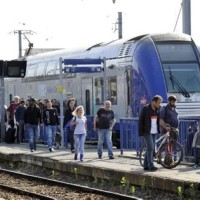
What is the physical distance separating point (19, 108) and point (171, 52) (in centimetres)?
542

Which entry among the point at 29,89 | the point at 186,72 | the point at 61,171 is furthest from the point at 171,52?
the point at 29,89

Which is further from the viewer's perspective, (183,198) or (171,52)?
(171,52)

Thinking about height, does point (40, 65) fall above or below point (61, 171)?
above

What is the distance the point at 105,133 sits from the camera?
59.5ft

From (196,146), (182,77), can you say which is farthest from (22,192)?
(182,77)

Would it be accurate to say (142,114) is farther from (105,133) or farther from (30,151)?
(30,151)

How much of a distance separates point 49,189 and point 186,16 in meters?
11.6

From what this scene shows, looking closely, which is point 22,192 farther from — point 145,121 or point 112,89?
point 112,89

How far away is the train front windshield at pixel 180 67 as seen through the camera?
22.3m

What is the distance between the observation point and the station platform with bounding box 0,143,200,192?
531 inches

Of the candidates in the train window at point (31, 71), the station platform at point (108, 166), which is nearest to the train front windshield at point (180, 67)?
the station platform at point (108, 166)

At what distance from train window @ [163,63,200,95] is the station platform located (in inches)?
127

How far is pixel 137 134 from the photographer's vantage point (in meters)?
18.4

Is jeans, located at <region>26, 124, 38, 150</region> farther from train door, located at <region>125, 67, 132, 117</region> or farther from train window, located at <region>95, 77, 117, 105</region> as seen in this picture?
train window, located at <region>95, 77, 117, 105</region>
